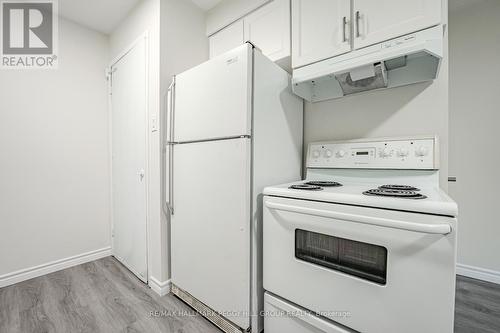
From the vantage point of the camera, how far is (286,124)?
4.99 ft

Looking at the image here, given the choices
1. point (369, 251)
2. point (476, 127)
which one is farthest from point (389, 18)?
point (476, 127)

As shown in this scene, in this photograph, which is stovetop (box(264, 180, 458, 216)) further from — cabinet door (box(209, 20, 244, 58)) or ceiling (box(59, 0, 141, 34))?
ceiling (box(59, 0, 141, 34))

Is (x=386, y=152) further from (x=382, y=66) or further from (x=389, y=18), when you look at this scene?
(x=389, y=18)

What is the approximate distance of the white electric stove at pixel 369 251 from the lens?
764 mm

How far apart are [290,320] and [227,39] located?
2123mm

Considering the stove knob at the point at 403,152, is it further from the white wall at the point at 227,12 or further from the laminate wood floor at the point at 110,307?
the white wall at the point at 227,12

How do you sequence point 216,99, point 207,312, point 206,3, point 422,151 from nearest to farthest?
point 422,151 < point 216,99 < point 207,312 < point 206,3

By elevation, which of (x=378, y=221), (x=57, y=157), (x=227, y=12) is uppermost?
(x=227, y=12)

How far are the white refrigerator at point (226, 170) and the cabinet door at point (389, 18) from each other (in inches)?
20.3

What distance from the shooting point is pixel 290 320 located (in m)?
1.13

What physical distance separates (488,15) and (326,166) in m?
2.12

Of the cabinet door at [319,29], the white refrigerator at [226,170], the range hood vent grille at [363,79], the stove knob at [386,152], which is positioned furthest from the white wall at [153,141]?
the stove knob at [386,152]

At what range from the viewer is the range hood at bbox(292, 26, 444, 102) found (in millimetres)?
1021

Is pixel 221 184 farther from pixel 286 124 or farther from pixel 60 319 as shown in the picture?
pixel 60 319
